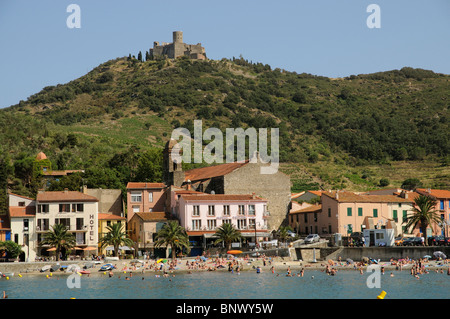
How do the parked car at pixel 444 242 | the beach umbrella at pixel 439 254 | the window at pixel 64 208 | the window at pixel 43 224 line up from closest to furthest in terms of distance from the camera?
1. the beach umbrella at pixel 439 254
2. the parked car at pixel 444 242
3. the window at pixel 43 224
4. the window at pixel 64 208

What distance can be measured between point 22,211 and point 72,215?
5.78 metres

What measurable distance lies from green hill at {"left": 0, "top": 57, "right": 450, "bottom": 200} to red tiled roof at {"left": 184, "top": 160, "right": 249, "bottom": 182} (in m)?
6.90

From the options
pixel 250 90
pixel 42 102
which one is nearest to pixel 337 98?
pixel 250 90

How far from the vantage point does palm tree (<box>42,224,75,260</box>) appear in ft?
225

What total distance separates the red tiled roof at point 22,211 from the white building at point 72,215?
1241 mm

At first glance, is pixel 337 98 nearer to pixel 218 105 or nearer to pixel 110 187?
pixel 218 105

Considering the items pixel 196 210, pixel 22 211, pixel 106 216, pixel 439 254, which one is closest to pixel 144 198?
pixel 106 216

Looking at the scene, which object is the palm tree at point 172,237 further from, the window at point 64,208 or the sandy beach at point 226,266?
the window at point 64,208

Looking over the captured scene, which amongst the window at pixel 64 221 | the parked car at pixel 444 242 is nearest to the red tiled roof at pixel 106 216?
the window at pixel 64 221

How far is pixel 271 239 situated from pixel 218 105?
100577mm

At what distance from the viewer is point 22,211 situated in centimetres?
7256

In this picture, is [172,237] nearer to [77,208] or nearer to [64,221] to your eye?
[77,208]

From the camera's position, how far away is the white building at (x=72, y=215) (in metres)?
72.2

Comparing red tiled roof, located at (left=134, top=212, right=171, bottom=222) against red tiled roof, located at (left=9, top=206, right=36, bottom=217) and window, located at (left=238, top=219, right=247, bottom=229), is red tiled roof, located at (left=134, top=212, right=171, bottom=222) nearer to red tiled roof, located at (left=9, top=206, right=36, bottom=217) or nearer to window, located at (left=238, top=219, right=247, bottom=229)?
window, located at (left=238, top=219, right=247, bottom=229)
